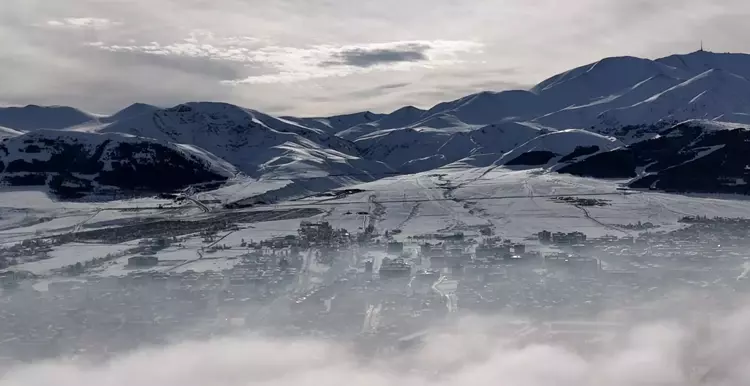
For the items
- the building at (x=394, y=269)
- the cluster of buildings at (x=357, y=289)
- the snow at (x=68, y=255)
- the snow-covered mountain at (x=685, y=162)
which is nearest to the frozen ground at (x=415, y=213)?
the snow at (x=68, y=255)

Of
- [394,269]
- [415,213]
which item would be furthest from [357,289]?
[415,213]

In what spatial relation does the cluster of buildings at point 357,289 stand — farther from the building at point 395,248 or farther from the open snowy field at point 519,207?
the open snowy field at point 519,207

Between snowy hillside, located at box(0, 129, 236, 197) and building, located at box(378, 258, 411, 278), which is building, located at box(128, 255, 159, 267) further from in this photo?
snowy hillside, located at box(0, 129, 236, 197)

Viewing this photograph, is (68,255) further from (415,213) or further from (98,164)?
(98,164)

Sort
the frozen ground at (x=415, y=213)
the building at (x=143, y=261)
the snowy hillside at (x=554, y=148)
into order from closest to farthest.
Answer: the building at (x=143, y=261), the frozen ground at (x=415, y=213), the snowy hillside at (x=554, y=148)

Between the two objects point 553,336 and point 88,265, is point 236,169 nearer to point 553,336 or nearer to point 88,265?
point 88,265

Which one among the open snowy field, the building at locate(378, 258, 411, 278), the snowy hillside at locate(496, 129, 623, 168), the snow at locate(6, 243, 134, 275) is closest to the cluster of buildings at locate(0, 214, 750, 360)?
the building at locate(378, 258, 411, 278)

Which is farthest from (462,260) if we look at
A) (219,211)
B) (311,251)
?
(219,211)
